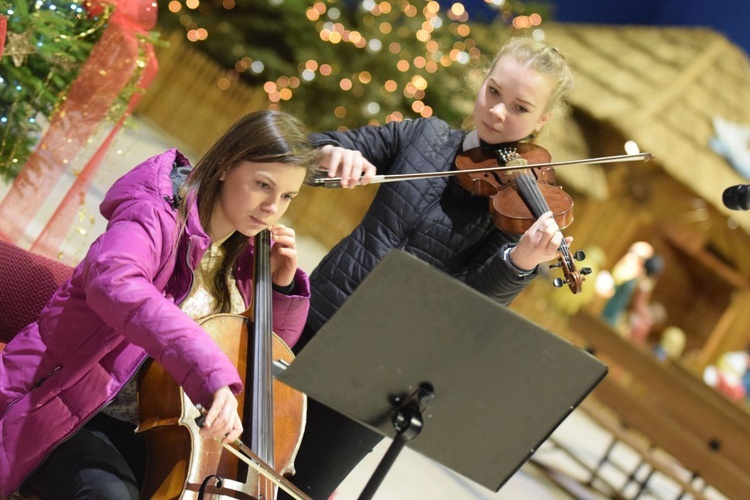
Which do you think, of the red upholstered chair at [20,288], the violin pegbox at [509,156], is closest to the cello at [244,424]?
the red upholstered chair at [20,288]

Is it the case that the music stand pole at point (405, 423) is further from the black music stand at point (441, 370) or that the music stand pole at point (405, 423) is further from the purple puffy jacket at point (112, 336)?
the purple puffy jacket at point (112, 336)

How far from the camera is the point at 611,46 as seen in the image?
10203 mm

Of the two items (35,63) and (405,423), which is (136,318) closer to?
(405,423)

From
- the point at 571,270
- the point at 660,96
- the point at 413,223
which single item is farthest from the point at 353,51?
the point at 571,270

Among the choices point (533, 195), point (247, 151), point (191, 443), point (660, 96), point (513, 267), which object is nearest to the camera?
point (191, 443)

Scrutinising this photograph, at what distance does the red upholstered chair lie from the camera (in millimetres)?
1904

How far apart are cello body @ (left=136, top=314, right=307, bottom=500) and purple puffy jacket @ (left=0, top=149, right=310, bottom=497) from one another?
7 cm

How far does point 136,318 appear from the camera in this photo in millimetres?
1499

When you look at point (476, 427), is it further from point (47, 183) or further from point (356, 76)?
point (356, 76)

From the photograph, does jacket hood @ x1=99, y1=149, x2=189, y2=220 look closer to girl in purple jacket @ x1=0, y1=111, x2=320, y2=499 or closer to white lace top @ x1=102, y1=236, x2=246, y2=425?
girl in purple jacket @ x1=0, y1=111, x2=320, y2=499

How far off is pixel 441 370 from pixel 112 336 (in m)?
0.62

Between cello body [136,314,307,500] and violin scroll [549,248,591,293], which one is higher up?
violin scroll [549,248,591,293]

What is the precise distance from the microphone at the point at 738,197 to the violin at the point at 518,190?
343 mm

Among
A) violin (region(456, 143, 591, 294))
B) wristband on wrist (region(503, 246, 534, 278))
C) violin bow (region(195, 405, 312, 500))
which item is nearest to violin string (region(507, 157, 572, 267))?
violin (region(456, 143, 591, 294))
